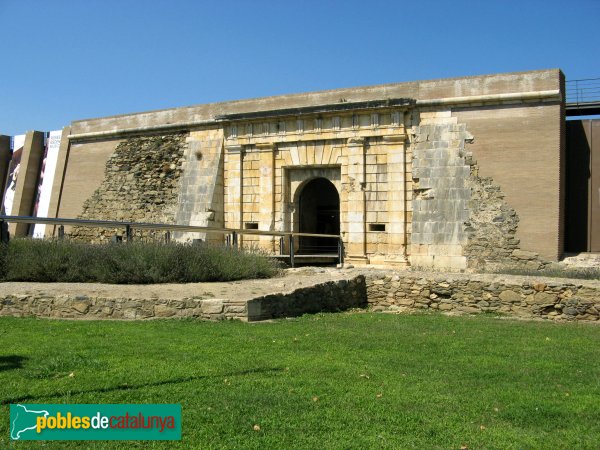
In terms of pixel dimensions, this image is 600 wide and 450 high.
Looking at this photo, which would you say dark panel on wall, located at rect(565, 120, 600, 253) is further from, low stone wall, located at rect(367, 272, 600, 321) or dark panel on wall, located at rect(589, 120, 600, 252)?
low stone wall, located at rect(367, 272, 600, 321)

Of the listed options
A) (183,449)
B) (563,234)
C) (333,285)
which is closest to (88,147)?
(333,285)

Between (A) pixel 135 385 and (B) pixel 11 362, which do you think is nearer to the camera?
(A) pixel 135 385

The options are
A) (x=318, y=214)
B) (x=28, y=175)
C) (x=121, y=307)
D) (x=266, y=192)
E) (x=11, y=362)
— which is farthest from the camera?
(x=28, y=175)

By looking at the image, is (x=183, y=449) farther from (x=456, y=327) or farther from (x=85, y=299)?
(x=456, y=327)

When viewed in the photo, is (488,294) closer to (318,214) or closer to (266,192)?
(266,192)

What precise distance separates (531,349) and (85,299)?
587cm

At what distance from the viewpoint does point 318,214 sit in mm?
21312

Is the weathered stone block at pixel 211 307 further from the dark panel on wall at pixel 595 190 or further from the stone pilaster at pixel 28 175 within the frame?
the stone pilaster at pixel 28 175

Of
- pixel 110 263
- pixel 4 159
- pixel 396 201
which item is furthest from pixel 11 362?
pixel 4 159

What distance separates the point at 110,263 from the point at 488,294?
6.73 metres

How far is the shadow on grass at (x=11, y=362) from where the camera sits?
4.91 meters

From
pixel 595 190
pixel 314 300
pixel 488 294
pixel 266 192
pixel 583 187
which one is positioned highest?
pixel 583 187

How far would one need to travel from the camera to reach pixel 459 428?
12.4 feet

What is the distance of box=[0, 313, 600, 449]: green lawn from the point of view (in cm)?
369
